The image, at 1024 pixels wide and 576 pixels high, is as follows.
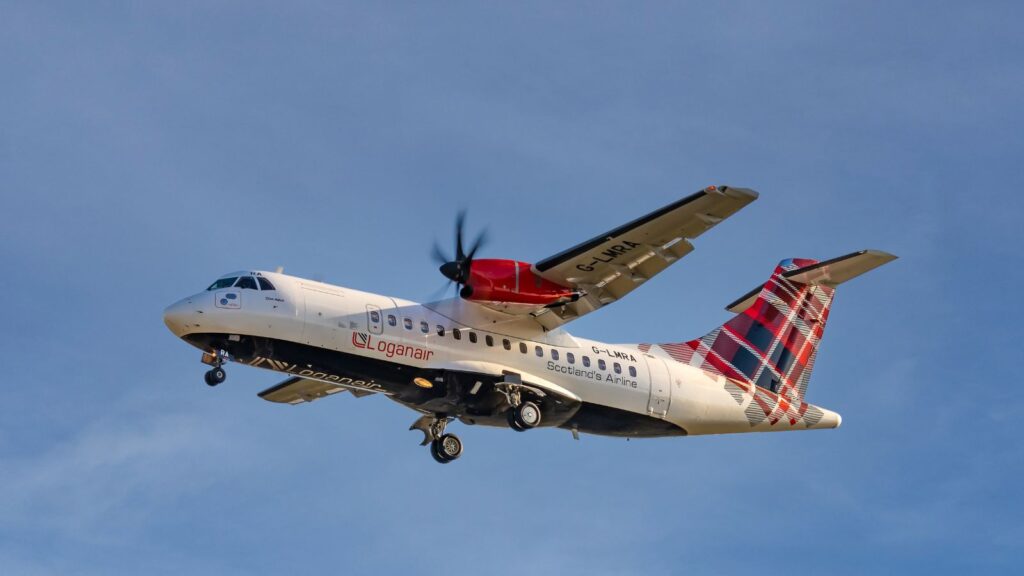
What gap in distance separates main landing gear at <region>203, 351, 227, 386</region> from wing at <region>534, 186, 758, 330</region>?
570cm

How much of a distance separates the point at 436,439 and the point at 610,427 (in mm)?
3322

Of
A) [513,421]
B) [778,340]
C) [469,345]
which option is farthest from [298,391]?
[778,340]

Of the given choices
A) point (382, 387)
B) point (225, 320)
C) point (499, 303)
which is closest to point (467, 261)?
point (499, 303)

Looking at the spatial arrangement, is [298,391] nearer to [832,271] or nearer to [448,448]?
[448,448]

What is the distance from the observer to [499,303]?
23234 mm

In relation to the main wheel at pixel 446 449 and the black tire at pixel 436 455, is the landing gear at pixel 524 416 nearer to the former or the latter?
the main wheel at pixel 446 449

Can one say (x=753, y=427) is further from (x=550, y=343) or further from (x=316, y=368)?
(x=316, y=368)

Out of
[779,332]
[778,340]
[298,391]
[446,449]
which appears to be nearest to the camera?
[446,449]

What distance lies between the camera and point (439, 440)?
81.9ft

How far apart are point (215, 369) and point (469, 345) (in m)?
4.51

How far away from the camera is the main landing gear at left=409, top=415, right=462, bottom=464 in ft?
81.7

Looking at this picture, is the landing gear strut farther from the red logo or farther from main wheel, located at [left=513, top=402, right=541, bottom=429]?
the red logo

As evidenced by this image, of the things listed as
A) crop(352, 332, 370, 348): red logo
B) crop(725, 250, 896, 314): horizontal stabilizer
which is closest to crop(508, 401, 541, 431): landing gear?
crop(352, 332, 370, 348): red logo

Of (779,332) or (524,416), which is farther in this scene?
(779,332)
